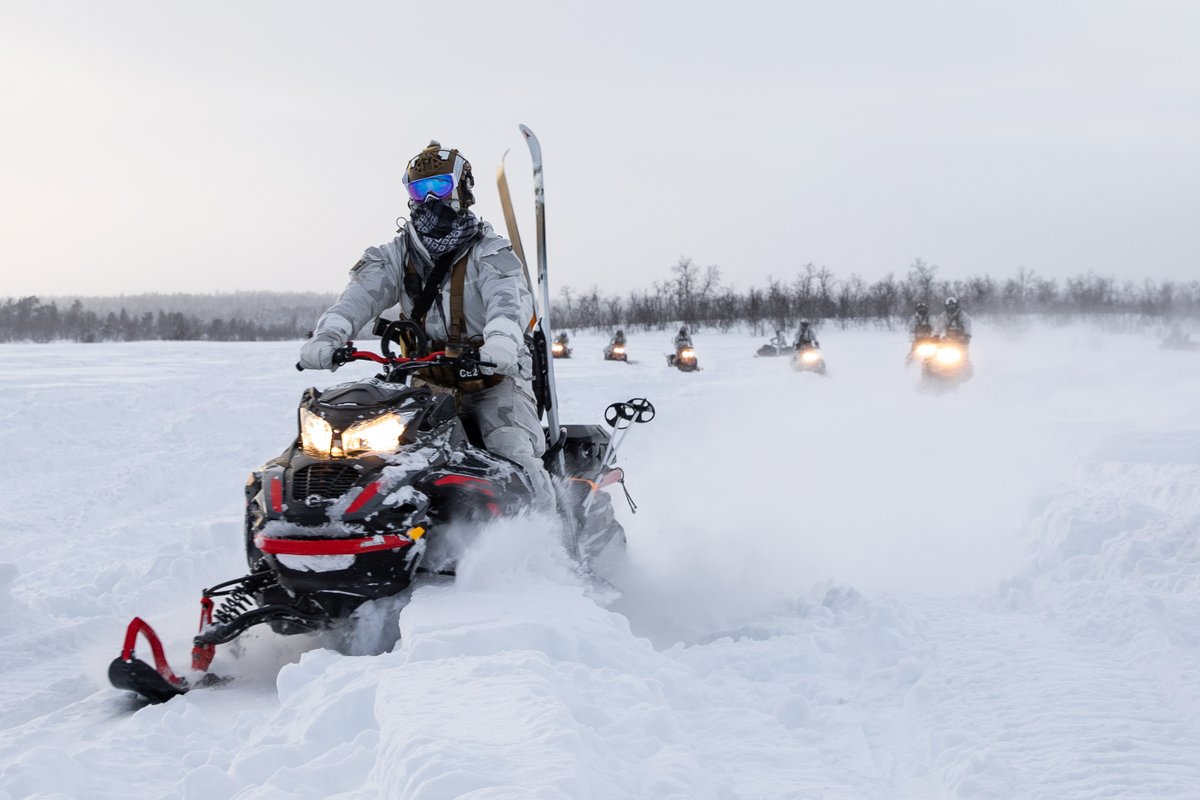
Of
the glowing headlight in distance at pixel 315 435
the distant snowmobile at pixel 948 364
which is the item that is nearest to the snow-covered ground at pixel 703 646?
the glowing headlight in distance at pixel 315 435

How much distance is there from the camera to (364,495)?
3561 mm

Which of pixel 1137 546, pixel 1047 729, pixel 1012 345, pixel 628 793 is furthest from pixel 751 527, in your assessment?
pixel 1012 345

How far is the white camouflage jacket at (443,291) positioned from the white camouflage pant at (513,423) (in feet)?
0.49

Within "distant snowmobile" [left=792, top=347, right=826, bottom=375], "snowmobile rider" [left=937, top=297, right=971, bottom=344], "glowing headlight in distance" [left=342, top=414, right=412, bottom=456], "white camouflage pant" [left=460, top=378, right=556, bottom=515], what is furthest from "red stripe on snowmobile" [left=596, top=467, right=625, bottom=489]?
"distant snowmobile" [left=792, top=347, right=826, bottom=375]

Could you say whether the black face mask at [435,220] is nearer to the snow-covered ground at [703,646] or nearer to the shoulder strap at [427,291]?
the shoulder strap at [427,291]

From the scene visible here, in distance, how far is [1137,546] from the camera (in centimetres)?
557

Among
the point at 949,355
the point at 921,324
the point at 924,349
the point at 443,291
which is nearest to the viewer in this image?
the point at 443,291

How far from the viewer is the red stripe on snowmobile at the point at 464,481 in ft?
12.6

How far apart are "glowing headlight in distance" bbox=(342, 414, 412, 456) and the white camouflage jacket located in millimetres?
938

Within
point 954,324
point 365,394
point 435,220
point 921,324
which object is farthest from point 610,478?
point 921,324

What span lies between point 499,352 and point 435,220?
36.9 inches

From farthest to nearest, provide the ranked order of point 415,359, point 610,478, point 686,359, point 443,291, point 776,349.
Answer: point 776,349
point 686,359
point 610,478
point 443,291
point 415,359

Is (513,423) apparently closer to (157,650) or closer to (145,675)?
(157,650)

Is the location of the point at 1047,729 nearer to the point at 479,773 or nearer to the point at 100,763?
the point at 479,773
